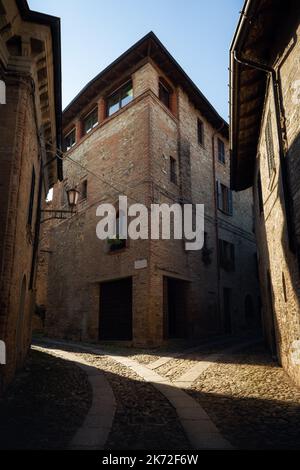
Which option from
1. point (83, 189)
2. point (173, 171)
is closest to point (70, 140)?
point (83, 189)

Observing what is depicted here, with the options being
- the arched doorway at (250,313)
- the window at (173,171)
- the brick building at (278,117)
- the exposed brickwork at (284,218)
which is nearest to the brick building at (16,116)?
the brick building at (278,117)

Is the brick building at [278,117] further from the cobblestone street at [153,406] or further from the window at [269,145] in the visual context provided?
the cobblestone street at [153,406]

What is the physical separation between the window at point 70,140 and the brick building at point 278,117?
12543 mm

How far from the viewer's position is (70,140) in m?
19.0

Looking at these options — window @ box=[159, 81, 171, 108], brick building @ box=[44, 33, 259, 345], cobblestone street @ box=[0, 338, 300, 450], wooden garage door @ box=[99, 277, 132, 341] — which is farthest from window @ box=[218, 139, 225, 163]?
cobblestone street @ box=[0, 338, 300, 450]

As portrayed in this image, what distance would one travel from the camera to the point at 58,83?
7.58 m

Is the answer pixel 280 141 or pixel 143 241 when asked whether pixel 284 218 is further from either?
pixel 143 241

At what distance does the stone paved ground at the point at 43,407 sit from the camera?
3361 millimetres

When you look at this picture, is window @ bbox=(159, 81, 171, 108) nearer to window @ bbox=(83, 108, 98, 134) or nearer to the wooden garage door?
window @ bbox=(83, 108, 98, 134)

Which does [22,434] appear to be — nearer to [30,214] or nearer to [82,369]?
[82,369]

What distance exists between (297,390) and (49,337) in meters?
13.3

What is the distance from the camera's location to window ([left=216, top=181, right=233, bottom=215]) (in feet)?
57.9

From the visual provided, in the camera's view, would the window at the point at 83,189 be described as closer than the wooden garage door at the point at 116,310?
No
